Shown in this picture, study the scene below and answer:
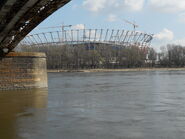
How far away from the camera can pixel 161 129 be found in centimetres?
1241

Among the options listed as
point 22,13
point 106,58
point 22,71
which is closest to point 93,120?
point 22,13

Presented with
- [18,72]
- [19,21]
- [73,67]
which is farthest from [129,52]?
[19,21]

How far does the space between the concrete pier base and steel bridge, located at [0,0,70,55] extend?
8941mm

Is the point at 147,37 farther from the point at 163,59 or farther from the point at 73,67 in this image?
the point at 73,67

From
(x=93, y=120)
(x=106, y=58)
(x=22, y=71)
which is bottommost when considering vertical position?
(x=93, y=120)

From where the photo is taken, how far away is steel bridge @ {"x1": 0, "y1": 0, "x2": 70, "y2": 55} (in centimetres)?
1379

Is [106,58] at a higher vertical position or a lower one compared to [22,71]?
higher

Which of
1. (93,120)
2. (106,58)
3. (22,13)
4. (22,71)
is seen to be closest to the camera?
(93,120)

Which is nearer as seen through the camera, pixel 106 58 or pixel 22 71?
pixel 22 71

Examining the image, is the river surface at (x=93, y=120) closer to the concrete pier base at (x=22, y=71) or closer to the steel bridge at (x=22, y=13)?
the steel bridge at (x=22, y=13)

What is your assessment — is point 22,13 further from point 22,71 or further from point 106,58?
point 106,58

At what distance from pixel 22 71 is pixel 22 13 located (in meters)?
15.2

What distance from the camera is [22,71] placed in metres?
30.0

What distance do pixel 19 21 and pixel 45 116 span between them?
484 centimetres
